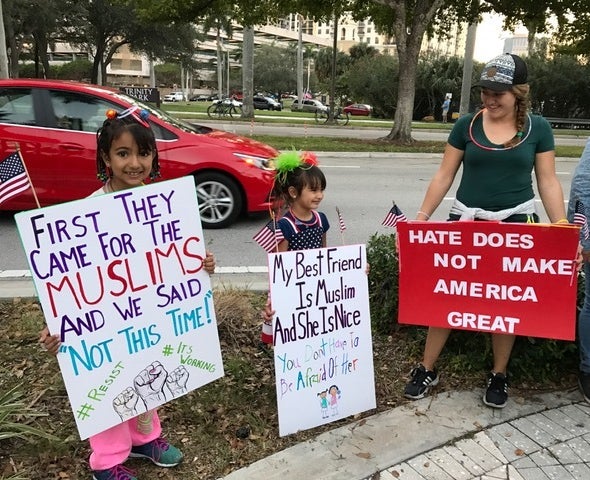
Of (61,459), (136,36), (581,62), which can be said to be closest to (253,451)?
(61,459)

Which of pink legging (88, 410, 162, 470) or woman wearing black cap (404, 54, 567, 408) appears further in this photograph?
woman wearing black cap (404, 54, 567, 408)

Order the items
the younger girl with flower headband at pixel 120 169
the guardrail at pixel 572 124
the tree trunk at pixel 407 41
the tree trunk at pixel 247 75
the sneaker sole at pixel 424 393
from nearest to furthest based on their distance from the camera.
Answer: the younger girl with flower headband at pixel 120 169 → the sneaker sole at pixel 424 393 → the tree trunk at pixel 407 41 → the tree trunk at pixel 247 75 → the guardrail at pixel 572 124

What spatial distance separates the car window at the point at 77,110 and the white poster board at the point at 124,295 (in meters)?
4.30

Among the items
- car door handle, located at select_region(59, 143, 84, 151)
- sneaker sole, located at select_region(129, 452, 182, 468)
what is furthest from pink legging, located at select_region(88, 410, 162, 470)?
car door handle, located at select_region(59, 143, 84, 151)

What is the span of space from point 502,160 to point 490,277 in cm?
58

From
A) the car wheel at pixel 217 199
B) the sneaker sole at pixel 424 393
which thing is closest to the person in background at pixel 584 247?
the sneaker sole at pixel 424 393

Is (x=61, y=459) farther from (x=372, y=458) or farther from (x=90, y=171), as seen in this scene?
(x=90, y=171)

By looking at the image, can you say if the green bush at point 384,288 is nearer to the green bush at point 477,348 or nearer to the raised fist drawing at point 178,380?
the green bush at point 477,348

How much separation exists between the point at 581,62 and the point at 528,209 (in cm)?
4173

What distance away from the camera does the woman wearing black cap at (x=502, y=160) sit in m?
2.64

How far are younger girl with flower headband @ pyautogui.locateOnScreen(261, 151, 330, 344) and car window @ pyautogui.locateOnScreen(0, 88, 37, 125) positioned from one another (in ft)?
14.4

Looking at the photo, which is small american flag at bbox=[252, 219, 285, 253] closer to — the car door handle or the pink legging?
the pink legging

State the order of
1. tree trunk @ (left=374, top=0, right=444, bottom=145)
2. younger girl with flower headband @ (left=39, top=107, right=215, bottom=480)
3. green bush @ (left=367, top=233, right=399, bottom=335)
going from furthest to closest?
tree trunk @ (left=374, top=0, right=444, bottom=145)
green bush @ (left=367, top=233, right=399, bottom=335)
younger girl with flower headband @ (left=39, top=107, right=215, bottom=480)

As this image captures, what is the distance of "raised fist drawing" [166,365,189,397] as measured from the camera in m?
2.38
